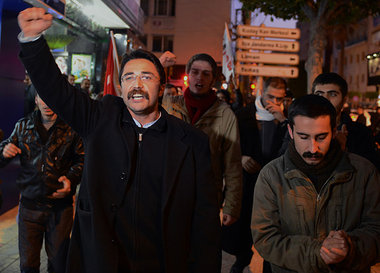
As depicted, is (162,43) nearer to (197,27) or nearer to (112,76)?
(197,27)

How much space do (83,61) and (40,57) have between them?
14.6 meters

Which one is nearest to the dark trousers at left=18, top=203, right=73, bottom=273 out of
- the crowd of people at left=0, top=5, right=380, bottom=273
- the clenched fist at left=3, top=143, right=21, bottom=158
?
the clenched fist at left=3, top=143, right=21, bottom=158

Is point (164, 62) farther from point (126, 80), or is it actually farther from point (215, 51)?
point (215, 51)

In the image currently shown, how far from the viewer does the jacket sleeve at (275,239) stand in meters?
2.50

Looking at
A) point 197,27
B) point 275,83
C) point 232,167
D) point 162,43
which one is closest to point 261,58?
point 275,83

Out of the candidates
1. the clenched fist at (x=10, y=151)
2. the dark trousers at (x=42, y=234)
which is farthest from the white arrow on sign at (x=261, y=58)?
the clenched fist at (x=10, y=151)

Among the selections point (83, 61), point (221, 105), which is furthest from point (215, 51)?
point (221, 105)

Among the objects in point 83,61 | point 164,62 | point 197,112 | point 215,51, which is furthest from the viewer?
point 215,51

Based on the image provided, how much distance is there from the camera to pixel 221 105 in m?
4.22

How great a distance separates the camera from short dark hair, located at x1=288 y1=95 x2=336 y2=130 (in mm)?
2709

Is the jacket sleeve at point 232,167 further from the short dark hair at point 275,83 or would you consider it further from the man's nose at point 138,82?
the man's nose at point 138,82

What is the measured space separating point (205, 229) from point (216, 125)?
173 cm

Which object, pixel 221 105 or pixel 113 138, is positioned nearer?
pixel 113 138

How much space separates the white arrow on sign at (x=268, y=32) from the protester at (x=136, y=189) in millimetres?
9556
